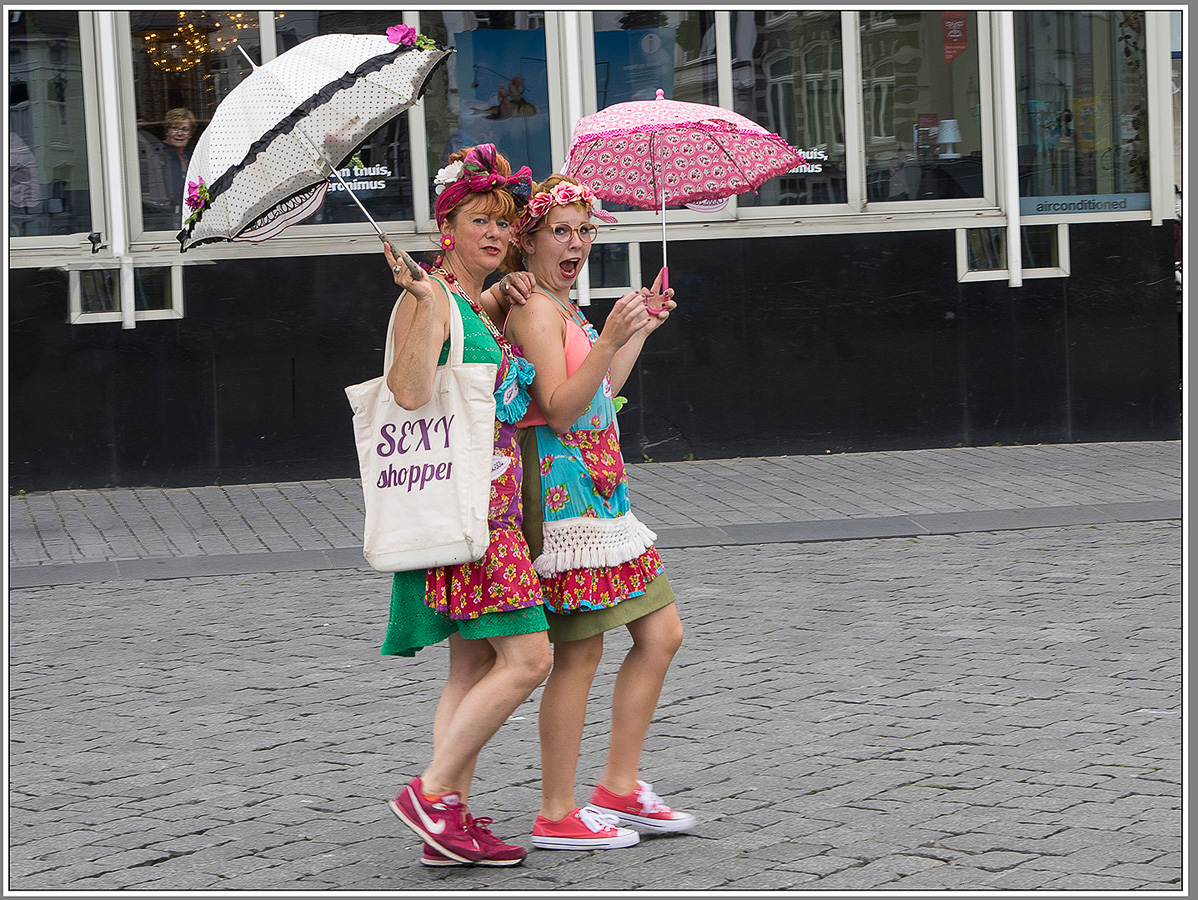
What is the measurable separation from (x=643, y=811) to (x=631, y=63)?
801cm

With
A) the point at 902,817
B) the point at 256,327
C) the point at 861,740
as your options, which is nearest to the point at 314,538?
the point at 256,327

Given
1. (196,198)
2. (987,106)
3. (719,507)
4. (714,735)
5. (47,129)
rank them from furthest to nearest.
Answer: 1. (987,106)
2. (47,129)
3. (719,507)
4. (714,735)
5. (196,198)

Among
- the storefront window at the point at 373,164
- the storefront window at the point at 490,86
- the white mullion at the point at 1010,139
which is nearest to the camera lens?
the storefront window at the point at 373,164

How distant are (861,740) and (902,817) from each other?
2.41 ft

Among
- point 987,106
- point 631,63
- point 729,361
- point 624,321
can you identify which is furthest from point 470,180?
point 987,106

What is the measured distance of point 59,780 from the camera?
463 cm

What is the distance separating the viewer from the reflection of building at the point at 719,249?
10.4 metres

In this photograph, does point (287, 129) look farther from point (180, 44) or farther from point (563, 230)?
point (180, 44)

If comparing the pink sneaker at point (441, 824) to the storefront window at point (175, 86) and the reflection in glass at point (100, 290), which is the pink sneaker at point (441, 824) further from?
the storefront window at point (175, 86)

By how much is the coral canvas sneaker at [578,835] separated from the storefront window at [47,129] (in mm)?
7817

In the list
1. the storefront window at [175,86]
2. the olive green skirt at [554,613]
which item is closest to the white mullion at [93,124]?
the storefront window at [175,86]

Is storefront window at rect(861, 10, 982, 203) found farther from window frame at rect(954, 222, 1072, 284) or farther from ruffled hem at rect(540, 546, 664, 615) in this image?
ruffled hem at rect(540, 546, 664, 615)

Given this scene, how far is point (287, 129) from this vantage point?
3.51 meters

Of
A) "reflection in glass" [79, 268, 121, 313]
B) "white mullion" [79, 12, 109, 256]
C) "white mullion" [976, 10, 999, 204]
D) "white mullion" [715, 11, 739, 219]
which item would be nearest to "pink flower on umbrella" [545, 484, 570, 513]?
"reflection in glass" [79, 268, 121, 313]
